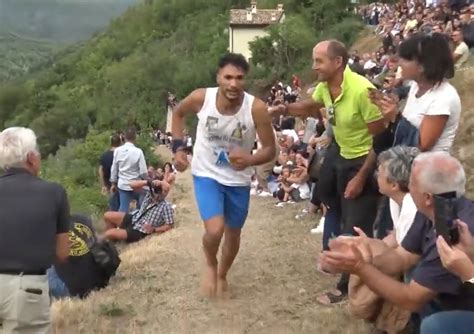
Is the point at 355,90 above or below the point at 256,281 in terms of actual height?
above

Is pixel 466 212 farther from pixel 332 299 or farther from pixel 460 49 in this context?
pixel 460 49

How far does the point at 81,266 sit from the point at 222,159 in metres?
1.75

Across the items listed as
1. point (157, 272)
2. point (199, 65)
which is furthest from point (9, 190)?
point (199, 65)

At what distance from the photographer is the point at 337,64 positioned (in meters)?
6.46

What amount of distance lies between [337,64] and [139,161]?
21.6 ft

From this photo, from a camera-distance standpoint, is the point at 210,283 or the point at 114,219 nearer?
the point at 210,283

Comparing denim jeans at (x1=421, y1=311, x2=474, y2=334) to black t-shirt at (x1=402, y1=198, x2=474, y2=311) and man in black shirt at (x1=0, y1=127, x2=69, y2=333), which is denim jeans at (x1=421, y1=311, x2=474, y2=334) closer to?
black t-shirt at (x1=402, y1=198, x2=474, y2=311)

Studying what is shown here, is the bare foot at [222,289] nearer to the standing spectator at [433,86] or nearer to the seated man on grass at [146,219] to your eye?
the standing spectator at [433,86]

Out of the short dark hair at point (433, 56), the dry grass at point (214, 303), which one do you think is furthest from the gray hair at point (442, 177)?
the dry grass at point (214, 303)

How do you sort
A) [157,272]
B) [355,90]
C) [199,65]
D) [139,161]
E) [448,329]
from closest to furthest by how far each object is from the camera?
[448,329]
[355,90]
[157,272]
[139,161]
[199,65]

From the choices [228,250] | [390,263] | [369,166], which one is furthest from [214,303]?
[390,263]

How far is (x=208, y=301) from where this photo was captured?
6.96 meters

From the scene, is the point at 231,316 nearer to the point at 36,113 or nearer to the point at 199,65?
the point at 199,65

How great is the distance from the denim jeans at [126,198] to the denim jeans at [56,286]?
194 inches
